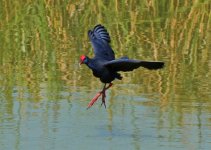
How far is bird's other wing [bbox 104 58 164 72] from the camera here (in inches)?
287

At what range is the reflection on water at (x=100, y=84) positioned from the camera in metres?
7.70

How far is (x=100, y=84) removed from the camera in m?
9.68

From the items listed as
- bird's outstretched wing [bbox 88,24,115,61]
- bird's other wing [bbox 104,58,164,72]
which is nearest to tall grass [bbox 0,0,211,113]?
bird's outstretched wing [bbox 88,24,115,61]

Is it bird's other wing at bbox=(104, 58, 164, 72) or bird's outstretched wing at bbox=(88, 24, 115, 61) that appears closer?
bird's other wing at bbox=(104, 58, 164, 72)

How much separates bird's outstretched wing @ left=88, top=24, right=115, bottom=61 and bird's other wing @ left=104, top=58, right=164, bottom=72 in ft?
1.16

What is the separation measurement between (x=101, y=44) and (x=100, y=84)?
3.31 feet

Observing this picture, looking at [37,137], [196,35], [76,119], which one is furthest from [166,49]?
[37,137]

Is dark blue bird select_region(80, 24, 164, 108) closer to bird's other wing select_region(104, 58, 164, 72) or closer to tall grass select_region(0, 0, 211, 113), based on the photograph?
bird's other wing select_region(104, 58, 164, 72)

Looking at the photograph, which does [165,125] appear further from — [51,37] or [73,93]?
[51,37]

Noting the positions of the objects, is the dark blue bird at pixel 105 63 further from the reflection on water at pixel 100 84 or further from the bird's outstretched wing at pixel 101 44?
the reflection on water at pixel 100 84

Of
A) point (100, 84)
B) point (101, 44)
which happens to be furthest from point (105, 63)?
point (100, 84)

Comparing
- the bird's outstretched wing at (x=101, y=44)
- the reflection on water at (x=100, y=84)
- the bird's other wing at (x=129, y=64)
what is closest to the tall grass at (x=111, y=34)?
the reflection on water at (x=100, y=84)

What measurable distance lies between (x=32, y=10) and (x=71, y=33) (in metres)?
1.57

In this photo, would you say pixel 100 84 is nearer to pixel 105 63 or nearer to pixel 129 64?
pixel 105 63
